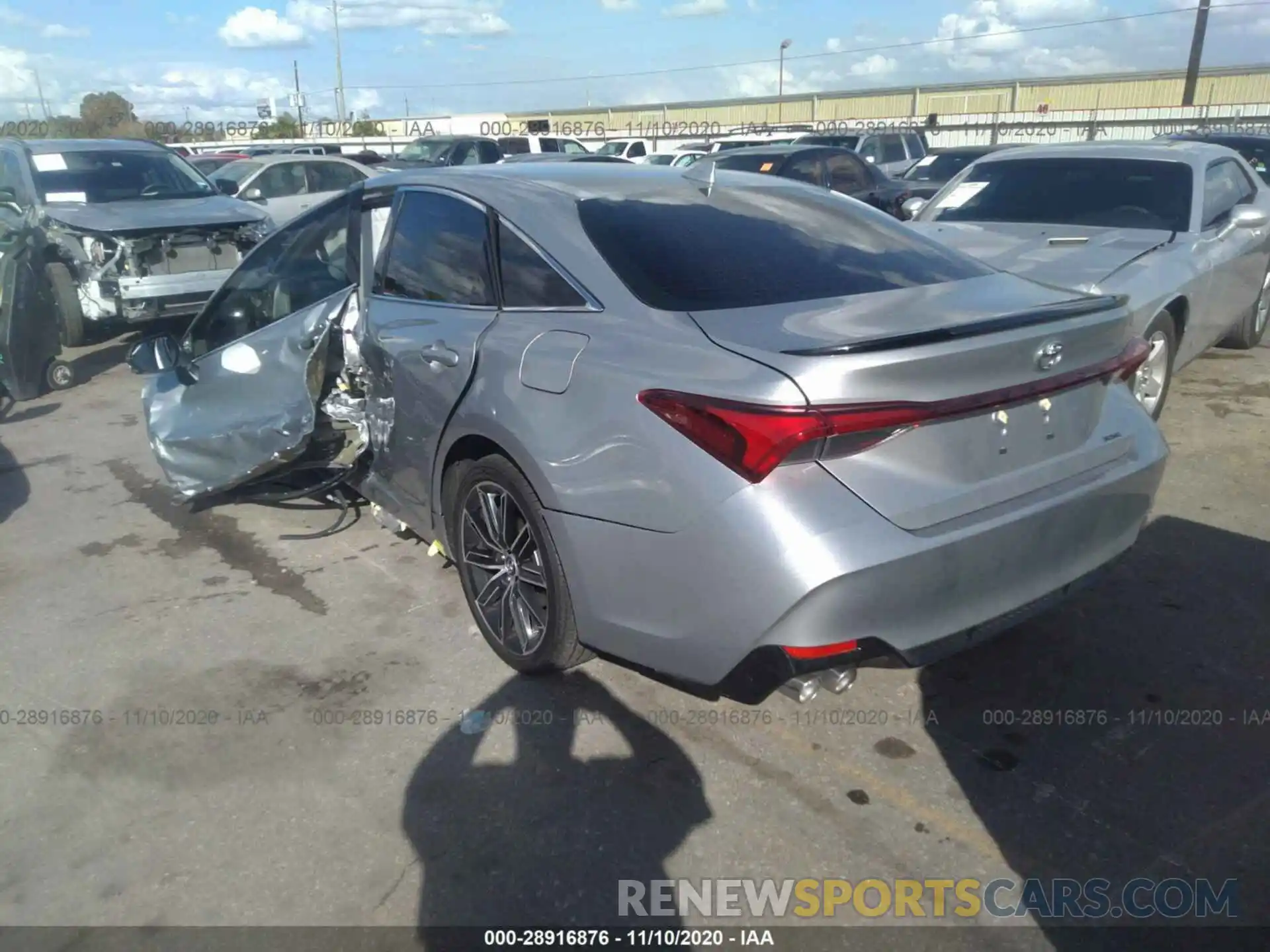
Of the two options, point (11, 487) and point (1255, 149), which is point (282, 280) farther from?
point (1255, 149)

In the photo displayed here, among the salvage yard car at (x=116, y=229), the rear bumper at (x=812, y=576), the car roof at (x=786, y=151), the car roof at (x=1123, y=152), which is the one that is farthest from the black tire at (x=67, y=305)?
the car roof at (x=786, y=151)

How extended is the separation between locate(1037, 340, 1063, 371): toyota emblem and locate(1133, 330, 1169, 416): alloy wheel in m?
3.18

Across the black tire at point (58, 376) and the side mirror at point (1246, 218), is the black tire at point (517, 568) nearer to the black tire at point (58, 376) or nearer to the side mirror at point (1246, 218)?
the side mirror at point (1246, 218)

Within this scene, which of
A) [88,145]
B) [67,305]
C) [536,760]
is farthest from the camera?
[88,145]

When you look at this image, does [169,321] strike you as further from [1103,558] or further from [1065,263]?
[1103,558]

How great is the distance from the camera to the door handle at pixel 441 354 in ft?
11.7

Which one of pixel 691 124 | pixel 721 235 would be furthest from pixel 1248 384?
pixel 691 124

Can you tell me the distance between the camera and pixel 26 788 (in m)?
3.15

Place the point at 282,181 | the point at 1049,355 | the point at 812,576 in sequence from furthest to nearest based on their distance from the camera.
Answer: the point at 282,181
the point at 1049,355
the point at 812,576

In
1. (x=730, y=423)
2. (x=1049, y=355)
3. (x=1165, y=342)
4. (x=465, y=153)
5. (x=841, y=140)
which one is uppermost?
(x=841, y=140)

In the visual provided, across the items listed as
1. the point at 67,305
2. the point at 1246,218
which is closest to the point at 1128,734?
the point at 1246,218

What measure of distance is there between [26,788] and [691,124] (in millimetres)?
48003

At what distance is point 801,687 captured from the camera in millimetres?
2676

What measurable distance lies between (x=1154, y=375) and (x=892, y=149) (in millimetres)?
16169
